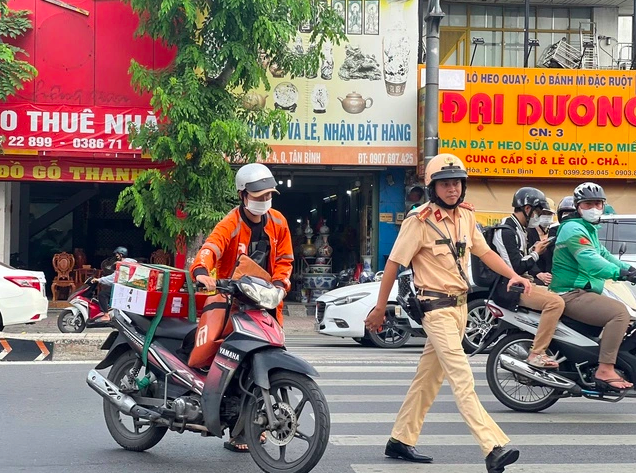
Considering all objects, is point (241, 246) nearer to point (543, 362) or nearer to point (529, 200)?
point (543, 362)

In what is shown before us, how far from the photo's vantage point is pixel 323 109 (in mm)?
19000

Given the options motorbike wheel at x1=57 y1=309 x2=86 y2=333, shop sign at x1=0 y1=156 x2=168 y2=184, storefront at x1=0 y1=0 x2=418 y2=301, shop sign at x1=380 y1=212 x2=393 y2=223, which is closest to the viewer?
motorbike wheel at x1=57 y1=309 x2=86 y2=333

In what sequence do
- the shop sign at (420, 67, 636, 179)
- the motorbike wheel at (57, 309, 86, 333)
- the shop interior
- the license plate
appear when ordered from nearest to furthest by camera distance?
1. the license plate
2. the motorbike wheel at (57, 309, 86, 333)
3. the shop sign at (420, 67, 636, 179)
4. the shop interior

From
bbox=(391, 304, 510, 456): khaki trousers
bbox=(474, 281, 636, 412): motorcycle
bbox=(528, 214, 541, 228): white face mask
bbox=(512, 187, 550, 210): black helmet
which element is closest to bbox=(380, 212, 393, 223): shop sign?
bbox=(528, 214, 541, 228): white face mask

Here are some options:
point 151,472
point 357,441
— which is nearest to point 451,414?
point 357,441

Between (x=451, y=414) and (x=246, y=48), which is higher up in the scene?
(x=246, y=48)

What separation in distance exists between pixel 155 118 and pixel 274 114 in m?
2.82

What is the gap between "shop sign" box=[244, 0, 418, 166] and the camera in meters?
18.9

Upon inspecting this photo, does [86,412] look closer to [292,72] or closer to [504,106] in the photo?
[292,72]

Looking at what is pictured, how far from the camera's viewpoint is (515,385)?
8023 mm

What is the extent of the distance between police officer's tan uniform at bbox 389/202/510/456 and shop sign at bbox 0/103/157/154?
41.5 ft

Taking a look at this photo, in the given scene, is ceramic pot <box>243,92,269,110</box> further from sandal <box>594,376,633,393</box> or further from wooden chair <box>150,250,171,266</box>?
sandal <box>594,376,633,393</box>

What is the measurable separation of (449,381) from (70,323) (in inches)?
411

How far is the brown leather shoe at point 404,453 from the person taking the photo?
6.20 metres
